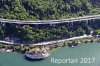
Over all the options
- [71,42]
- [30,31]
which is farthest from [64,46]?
[30,31]

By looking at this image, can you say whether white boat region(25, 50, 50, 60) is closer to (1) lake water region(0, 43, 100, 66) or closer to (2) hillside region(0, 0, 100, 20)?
(1) lake water region(0, 43, 100, 66)

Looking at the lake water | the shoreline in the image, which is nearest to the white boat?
the lake water

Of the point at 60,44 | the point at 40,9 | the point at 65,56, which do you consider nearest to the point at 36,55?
the point at 65,56

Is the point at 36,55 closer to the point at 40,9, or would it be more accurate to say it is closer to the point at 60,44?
the point at 60,44

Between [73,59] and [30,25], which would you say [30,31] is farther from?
[73,59]

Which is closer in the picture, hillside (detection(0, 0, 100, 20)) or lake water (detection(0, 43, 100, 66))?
lake water (detection(0, 43, 100, 66))

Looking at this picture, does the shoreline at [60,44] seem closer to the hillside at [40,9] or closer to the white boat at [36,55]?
the white boat at [36,55]
